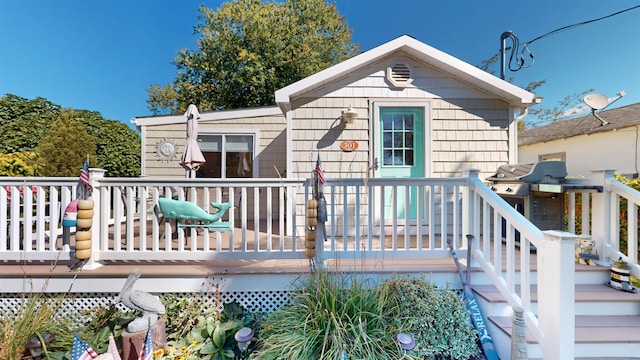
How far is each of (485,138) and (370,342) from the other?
4050 mm

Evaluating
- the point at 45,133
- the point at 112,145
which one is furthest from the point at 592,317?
the point at 112,145

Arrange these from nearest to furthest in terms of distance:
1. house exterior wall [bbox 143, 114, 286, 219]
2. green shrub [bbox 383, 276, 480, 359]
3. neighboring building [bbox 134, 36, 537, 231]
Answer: green shrub [bbox 383, 276, 480, 359] < neighboring building [bbox 134, 36, 537, 231] < house exterior wall [bbox 143, 114, 286, 219]

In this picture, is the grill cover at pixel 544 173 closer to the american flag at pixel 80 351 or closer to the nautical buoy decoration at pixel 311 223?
the nautical buoy decoration at pixel 311 223

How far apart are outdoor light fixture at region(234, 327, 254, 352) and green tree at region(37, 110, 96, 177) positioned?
8.10m

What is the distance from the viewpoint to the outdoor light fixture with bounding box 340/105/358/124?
4.39m

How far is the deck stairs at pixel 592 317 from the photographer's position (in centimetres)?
206

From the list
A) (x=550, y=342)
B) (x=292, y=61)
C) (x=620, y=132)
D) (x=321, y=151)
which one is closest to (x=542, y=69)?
(x=620, y=132)

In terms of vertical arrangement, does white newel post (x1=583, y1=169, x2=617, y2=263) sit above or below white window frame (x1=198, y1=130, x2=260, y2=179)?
below

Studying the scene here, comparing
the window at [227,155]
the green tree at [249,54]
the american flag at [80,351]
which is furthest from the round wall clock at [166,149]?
the green tree at [249,54]

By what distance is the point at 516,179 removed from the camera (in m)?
3.54

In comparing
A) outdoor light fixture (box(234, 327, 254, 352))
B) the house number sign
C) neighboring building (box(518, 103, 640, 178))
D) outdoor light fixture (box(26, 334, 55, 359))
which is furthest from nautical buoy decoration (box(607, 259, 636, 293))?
neighboring building (box(518, 103, 640, 178))

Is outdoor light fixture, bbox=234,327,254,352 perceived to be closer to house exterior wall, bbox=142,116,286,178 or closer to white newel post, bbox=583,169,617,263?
white newel post, bbox=583,169,617,263

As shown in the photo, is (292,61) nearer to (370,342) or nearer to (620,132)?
(620,132)

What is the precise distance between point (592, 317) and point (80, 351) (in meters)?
3.94
